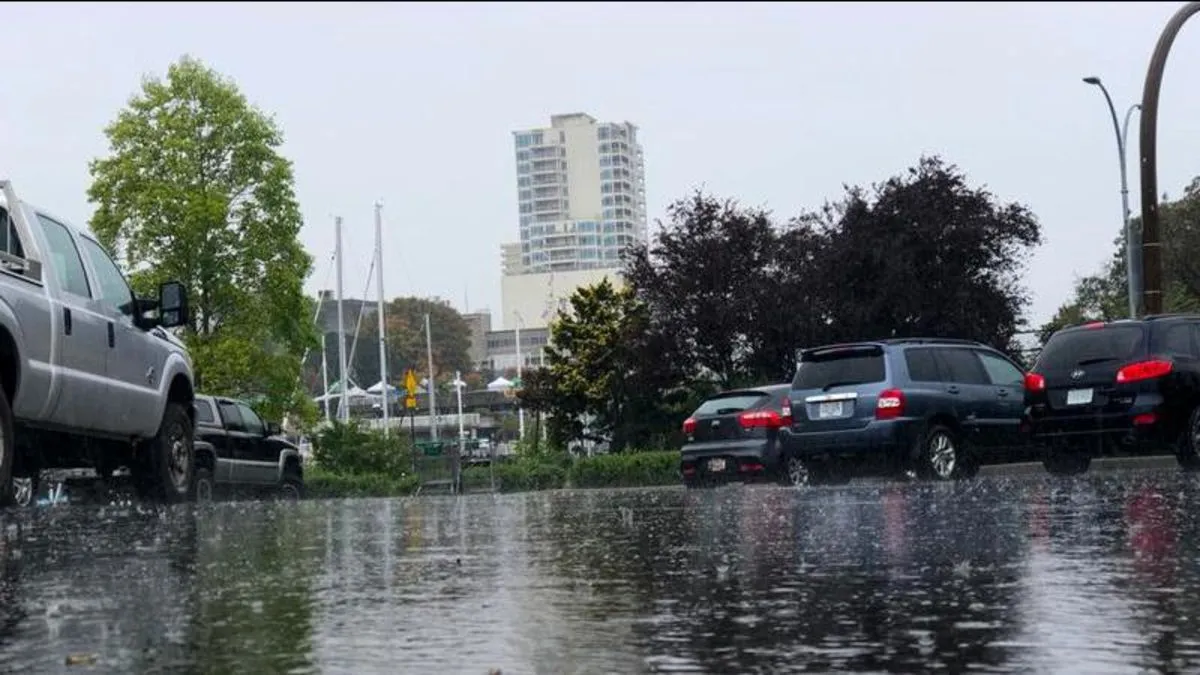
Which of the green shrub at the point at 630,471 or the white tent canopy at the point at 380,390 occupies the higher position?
the white tent canopy at the point at 380,390

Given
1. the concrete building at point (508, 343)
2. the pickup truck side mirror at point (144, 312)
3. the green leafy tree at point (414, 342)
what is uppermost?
the concrete building at point (508, 343)

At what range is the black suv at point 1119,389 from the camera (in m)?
17.9

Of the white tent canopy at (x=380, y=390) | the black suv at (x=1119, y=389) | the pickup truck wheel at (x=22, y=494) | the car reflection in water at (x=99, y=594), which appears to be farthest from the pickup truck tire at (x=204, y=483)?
the white tent canopy at (x=380, y=390)

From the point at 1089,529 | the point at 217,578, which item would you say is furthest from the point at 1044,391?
the point at 217,578

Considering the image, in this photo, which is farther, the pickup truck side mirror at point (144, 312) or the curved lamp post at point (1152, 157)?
the curved lamp post at point (1152, 157)

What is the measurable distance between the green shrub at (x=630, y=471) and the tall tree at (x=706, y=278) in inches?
186

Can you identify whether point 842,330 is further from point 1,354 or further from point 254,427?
point 1,354

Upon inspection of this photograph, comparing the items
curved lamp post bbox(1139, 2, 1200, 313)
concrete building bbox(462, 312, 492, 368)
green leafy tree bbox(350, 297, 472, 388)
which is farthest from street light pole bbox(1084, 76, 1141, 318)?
concrete building bbox(462, 312, 492, 368)

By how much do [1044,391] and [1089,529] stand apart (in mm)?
10346

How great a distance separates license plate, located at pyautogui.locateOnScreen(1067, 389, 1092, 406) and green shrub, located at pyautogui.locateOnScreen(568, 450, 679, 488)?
15449 mm

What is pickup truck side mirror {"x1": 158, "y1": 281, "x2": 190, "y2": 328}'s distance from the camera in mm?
12773

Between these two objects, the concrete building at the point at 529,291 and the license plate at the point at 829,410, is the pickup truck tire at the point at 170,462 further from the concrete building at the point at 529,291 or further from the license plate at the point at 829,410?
the concrete building at the point at 529,291

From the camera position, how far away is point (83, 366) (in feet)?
37.7

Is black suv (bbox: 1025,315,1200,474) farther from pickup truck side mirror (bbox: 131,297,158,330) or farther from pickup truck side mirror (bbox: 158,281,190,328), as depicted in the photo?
pickup truck side mirror (bbox: 131,297,158,330)
